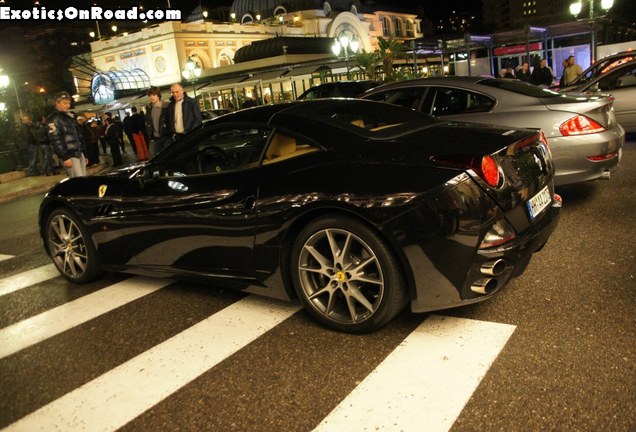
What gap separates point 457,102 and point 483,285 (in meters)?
3.96

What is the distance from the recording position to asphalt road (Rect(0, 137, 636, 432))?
2.61 m

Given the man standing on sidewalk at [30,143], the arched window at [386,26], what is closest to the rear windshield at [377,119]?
the man standing on sidewalk at [30,143]

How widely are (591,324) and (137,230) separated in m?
3.47

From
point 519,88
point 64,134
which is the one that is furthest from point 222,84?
point 519,88

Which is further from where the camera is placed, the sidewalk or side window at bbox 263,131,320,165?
the sidewalk

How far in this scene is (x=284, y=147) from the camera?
3797mm

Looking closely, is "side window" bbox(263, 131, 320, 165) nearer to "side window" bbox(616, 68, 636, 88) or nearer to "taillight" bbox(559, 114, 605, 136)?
"taillight" bbox(559, 114, 605, 136)

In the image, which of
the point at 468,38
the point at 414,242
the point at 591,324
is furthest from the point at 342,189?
the point at 468,38

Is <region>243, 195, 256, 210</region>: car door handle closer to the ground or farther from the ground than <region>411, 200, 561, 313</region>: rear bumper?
farther from the ground

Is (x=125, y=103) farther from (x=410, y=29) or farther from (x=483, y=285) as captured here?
(x=410, y=29)

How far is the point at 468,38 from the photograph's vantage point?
2288 cm

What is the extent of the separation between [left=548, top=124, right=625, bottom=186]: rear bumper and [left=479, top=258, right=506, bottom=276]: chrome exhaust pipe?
3.12 metres

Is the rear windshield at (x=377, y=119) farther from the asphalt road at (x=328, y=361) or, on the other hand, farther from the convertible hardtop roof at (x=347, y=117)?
the asphalt road at (x=328, y=361)

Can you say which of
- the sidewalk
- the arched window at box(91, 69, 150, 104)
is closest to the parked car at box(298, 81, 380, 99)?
the sidewalk
